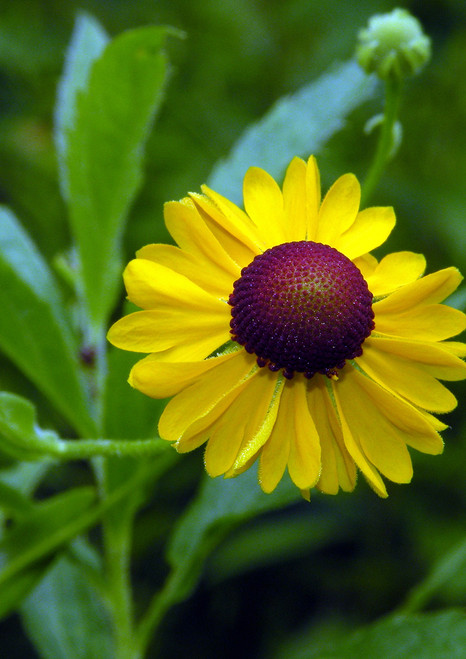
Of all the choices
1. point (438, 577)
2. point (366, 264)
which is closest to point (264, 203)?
point (366, 264)

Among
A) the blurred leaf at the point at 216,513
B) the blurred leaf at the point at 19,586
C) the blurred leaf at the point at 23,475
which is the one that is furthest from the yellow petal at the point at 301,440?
the blurred leaf at the point at 23,475

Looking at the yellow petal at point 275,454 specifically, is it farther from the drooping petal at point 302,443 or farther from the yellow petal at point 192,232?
the yellow petal at point 192,232

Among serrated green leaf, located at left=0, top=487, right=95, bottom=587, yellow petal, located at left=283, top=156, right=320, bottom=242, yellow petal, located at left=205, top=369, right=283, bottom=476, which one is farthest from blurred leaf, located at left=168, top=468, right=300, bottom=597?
yellow petal, located at left=283, top=156, right=320, bottom=242

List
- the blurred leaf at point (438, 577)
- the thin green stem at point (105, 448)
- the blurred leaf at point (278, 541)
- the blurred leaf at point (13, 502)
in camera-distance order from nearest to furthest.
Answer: the thin green stem at point (105, 448)
the blurred leaf at point (13, 502)
the blurred leaf at point (438, 577)
the blurred leaf at point (278, 541)

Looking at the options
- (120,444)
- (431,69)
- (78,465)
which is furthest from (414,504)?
(120,444)

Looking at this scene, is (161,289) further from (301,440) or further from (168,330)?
(301,440)

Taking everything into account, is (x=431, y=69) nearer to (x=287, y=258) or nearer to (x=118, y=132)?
(x=118, y=132)

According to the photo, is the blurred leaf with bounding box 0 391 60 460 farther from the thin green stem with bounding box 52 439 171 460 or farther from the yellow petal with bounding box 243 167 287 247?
the yellow petal with bounding box 243 167 287 247
